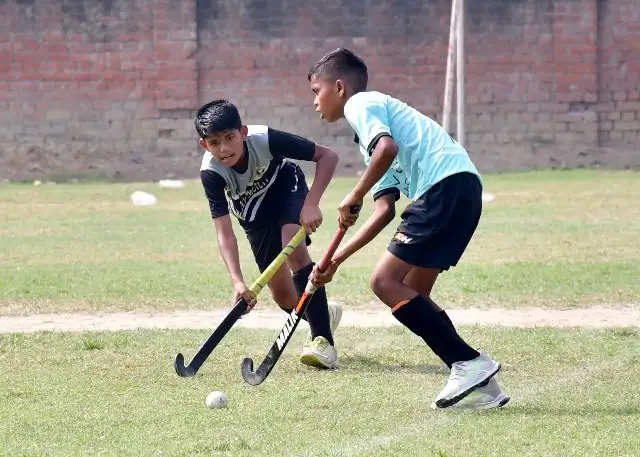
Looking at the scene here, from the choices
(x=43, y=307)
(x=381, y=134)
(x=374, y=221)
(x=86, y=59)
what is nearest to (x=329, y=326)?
(x=374, y=221)

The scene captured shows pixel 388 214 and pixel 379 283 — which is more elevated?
pixel 388 214

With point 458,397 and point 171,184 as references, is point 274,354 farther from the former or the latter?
point 171,184

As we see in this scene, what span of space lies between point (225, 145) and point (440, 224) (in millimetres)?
1389

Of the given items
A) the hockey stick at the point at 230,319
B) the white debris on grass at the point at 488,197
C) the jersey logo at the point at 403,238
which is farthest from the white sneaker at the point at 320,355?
the white debris on grass at the point at 488,197

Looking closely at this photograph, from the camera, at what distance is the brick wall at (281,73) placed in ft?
84.0

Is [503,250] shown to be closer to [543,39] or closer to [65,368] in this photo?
[65,368]

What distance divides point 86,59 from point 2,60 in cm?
163

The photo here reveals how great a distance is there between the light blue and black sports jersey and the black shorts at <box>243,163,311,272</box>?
1391 mm

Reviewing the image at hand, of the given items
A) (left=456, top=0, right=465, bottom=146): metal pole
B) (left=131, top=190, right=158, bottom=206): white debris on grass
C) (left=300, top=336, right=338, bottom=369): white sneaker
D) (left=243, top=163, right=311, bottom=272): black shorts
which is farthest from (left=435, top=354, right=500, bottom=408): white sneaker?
(left=456, top=0, right=465, bottom=146): metal pole

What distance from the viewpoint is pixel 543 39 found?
1027 inches

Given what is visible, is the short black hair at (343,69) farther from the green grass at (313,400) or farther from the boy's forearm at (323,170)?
the green grass at (313,400)

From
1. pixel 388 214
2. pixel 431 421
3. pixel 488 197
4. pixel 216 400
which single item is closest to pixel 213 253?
pixel 488 197

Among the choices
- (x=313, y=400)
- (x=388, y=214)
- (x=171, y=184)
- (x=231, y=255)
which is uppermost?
(x=388, y=214)

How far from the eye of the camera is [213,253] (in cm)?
1372
